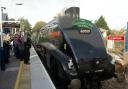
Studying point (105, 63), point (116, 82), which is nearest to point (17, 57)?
point (116, 82)

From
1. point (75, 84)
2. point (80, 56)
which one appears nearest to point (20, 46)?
point (80, 56)

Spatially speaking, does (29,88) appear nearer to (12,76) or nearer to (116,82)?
(12,76)

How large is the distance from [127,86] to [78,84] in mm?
3434

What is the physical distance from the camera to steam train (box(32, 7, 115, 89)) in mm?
14508

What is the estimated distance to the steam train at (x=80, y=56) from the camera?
571 inches

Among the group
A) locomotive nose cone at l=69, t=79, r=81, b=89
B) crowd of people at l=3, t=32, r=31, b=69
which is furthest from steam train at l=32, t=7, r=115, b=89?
crowd of people at l=3, t=32, r=31, b=69

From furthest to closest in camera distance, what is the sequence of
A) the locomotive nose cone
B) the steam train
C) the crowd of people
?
the crowd of people < the steam train < the locomotive nose cone

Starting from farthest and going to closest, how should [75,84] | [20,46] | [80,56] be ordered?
[20,46], [80,56], [75,84]

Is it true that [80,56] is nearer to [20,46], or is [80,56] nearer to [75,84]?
[75,84]

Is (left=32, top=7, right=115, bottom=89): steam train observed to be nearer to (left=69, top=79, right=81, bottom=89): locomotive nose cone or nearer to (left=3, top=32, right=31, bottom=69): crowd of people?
(left=69, top=79, right=81, bottom=89): locomotive nose cone

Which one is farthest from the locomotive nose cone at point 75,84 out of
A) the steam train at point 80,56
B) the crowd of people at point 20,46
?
the crowd of people at point 20,46

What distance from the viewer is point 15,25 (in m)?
40.6

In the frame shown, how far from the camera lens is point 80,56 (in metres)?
14.7

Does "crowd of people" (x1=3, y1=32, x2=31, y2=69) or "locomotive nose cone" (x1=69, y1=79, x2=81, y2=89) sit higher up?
"crowd of people" (x1=3, y1=32, x2=31, y2=69)
